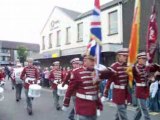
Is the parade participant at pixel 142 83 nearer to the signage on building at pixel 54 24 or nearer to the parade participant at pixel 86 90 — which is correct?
the parade participant at pixel 86 90

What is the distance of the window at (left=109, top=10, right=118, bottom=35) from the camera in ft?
75.6

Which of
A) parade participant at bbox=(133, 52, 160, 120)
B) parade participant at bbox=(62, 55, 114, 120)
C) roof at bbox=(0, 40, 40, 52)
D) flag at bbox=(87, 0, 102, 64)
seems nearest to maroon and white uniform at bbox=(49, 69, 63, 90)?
parade participant at bbox=(133, 52, 160, 120)

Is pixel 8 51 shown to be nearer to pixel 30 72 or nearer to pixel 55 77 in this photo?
pixel 55 77

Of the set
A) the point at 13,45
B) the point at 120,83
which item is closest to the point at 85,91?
the point at 120,83

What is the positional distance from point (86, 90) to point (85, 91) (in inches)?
1.0

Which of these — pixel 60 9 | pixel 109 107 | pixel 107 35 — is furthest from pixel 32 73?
pixel 60 9

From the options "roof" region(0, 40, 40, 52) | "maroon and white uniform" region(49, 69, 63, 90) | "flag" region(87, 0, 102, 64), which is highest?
"roof" region(0, 40, 40, 52)

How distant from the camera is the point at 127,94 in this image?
800cm

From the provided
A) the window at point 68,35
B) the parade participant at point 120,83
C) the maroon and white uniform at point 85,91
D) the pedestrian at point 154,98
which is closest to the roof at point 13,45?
the window at point 68,35

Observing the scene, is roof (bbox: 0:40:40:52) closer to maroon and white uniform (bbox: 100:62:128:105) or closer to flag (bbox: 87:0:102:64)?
maroon and white uniform (bbox: 100:62:128:105)

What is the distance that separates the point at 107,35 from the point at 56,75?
11471 millimetres

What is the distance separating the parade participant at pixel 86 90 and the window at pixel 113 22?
55.3 ft

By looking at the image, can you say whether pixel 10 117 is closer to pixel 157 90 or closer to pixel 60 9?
pixel 157 90

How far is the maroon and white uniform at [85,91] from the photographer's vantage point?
6.18 m
